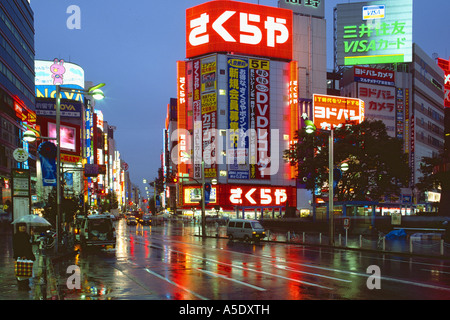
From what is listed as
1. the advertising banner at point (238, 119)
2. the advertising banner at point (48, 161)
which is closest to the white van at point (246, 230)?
the advertising banner at point (48, 161)

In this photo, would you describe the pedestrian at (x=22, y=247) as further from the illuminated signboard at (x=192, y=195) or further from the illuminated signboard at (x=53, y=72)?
the illuminated signboard at (x=53, y=72)

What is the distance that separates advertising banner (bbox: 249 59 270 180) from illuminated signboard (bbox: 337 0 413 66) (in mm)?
23349

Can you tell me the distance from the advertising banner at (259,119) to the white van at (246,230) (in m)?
43.6

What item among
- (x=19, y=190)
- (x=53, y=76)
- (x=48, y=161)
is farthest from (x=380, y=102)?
(x=19, y=190)

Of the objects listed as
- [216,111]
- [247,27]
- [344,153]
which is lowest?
[344,153]

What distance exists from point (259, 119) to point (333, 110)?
44.9 ft

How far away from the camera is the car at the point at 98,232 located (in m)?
29.8

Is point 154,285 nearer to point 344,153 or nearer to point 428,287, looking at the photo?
point 428,287

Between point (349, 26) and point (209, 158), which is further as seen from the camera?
point (349, 26)

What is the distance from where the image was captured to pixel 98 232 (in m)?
31.0

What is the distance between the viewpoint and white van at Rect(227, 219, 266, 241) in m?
38.5
